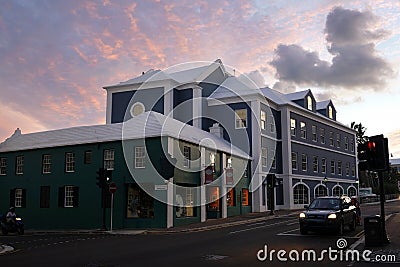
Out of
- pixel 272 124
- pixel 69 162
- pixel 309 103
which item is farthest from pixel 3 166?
pixel 309 103

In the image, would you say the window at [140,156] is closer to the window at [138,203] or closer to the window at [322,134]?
the window at [138,203]

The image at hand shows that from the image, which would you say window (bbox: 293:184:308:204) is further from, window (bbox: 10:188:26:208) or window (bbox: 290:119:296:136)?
window (bbox: 10:188:26:208)

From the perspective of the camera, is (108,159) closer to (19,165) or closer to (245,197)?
(19,165)

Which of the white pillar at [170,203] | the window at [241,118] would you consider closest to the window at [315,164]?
the window at [241,118]

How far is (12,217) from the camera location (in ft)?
89.9

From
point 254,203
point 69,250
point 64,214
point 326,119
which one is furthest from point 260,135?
point 69,250

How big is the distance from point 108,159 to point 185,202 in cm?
572

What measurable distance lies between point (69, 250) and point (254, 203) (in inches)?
1024

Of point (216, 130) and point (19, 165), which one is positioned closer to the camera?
point (19, 165)

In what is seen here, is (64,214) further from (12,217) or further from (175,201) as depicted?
(175,201)

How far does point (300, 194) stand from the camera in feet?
158

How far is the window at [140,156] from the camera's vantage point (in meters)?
29.6

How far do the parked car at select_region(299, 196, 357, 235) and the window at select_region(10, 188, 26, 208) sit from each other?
2152 cm
